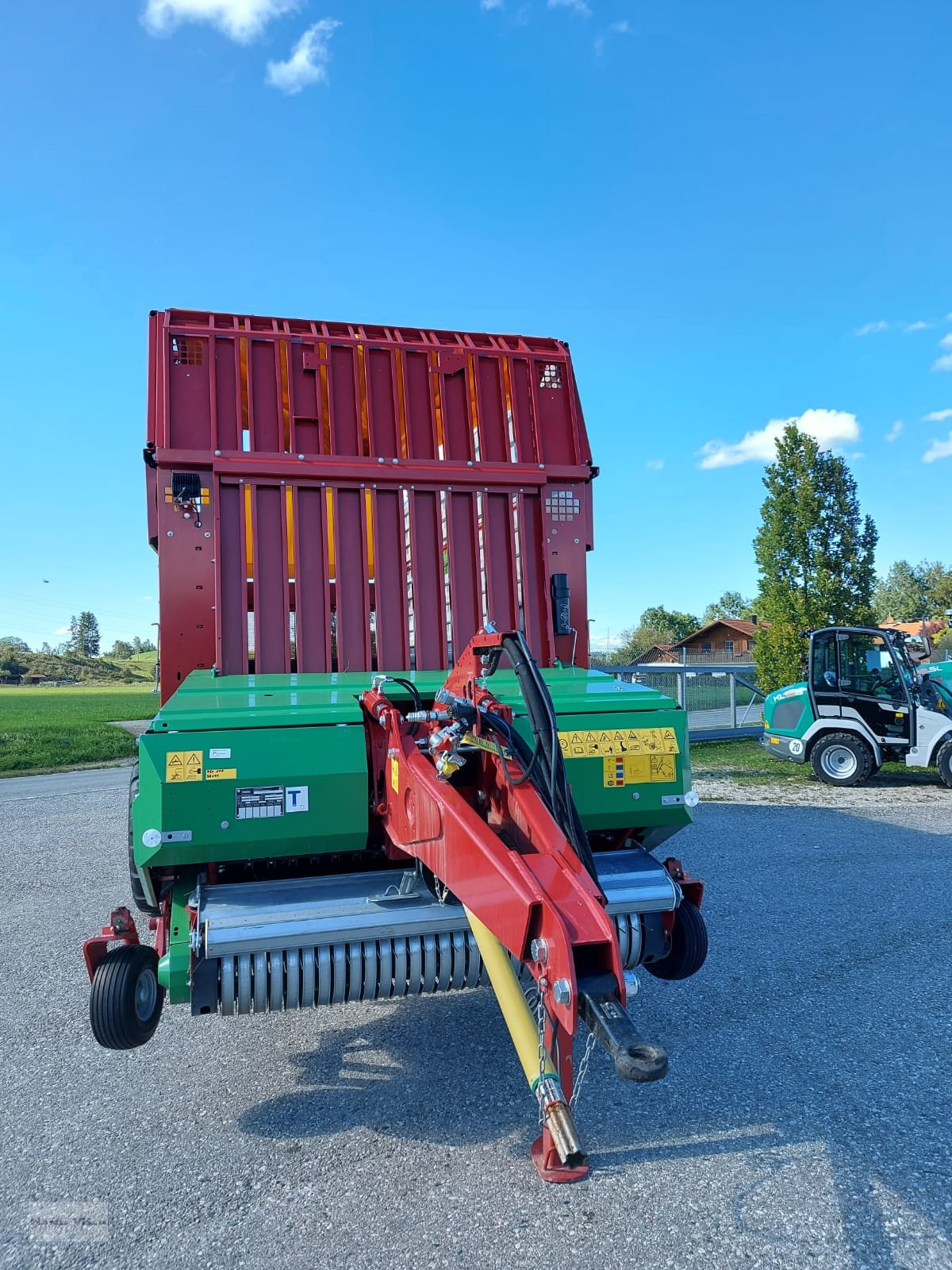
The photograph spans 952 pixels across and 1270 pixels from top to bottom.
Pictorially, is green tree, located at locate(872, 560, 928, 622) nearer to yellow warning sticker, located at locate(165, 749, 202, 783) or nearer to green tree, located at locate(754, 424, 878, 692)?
green tree, located at locate(754, 424, 878, 692)

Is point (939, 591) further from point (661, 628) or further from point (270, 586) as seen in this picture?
point (270, 586)

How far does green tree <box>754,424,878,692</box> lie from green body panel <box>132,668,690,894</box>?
62.4 feet

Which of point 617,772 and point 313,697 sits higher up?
point 313,697

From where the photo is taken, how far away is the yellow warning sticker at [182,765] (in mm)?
2854

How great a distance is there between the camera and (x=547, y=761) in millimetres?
2717

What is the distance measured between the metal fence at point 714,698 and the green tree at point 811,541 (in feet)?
19.3

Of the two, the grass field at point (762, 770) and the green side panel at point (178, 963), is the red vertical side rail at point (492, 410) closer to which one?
the green side panel at point (178, 963)

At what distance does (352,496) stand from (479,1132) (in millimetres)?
3234

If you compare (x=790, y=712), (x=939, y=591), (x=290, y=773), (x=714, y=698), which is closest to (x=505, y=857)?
(x=290, y=773)

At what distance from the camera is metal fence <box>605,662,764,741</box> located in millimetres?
14508

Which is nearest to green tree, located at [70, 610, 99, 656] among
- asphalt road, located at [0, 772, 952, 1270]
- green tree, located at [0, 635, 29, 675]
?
green tree, located at [0, 635, 29, 675]

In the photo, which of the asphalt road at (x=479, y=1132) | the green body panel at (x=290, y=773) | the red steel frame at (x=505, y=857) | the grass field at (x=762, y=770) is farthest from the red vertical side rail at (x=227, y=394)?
the grass field at (x=762, y=770)

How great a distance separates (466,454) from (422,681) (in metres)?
1.61

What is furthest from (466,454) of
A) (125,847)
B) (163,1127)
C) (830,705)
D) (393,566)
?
(830,705)
